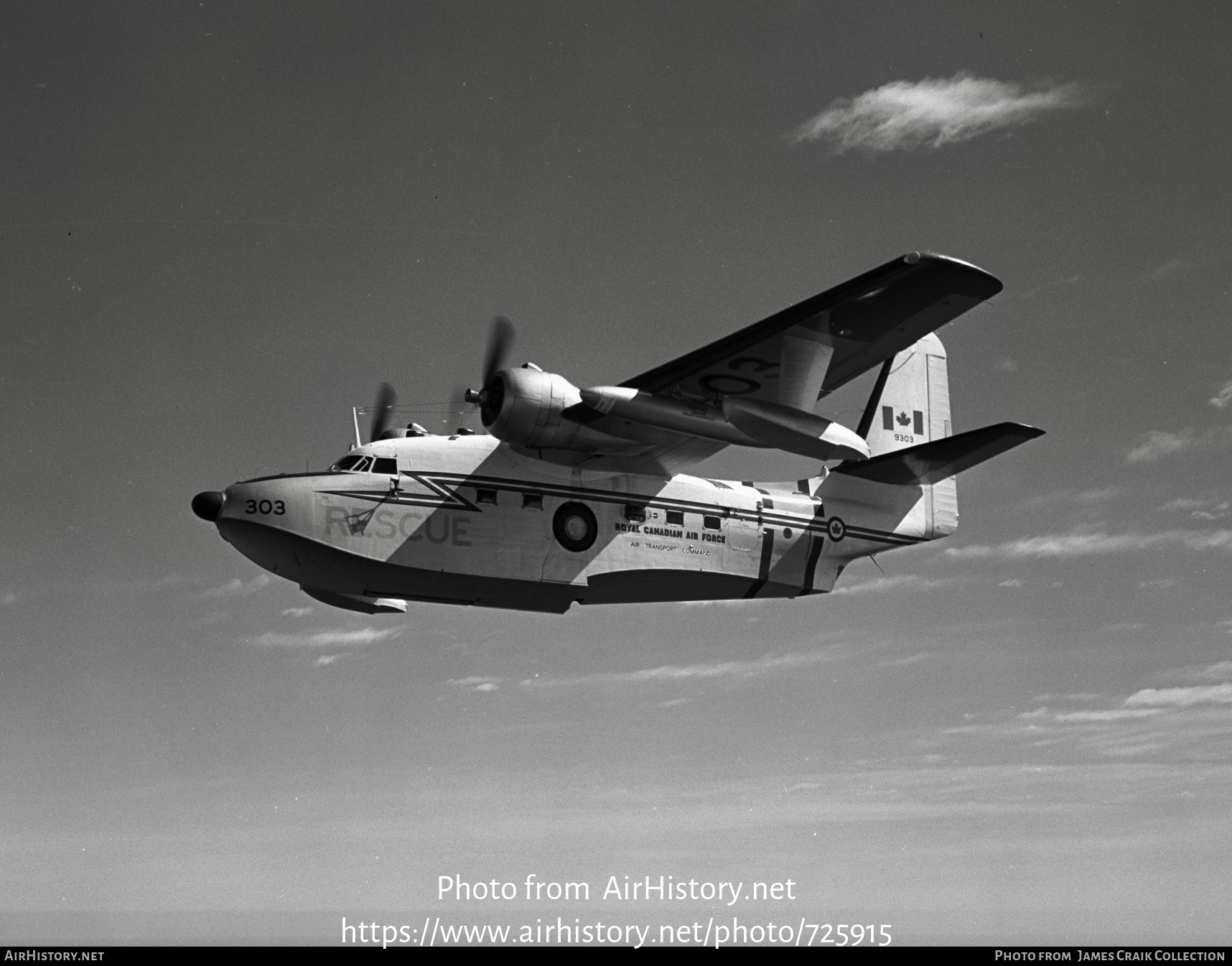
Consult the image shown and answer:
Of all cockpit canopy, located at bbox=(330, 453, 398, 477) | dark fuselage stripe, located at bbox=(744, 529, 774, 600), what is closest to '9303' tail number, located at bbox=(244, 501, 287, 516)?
cockpit canopy, located at bbox=(330, 453, 398, 477)

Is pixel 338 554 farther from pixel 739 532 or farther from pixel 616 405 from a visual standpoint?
pixel 739 532

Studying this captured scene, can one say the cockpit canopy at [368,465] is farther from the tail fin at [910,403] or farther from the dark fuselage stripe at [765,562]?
the tail fin at [910,403]

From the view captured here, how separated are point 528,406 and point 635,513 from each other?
247 centimetres

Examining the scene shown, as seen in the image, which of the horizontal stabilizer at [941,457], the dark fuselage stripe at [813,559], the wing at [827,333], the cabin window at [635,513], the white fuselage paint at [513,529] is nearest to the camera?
the wing at [827,333]

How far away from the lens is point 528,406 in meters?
16.3

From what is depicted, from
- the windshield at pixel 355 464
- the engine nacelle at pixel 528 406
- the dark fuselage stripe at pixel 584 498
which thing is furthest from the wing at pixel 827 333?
the windshield at pixel 355 464

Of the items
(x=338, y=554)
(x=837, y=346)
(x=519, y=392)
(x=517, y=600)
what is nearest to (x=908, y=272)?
(x=837, y=346)

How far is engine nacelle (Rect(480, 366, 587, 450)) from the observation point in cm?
1628

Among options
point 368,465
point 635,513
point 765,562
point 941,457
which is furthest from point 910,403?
point 368,465

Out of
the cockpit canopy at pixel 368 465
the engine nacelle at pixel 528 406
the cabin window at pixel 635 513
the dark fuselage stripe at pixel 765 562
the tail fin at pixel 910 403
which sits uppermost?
the tail fin at pixel 910 403

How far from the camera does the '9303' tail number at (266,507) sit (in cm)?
1608

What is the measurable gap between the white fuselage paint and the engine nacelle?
0.75 meters

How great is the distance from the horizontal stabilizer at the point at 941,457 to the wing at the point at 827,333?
61.3 inches

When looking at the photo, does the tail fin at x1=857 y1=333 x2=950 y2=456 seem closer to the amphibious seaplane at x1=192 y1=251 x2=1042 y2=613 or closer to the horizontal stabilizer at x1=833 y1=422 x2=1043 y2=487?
the horizontal stabilizer at x1=833 y1=422 x2=1043 y2=487
